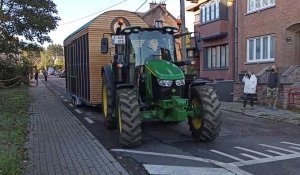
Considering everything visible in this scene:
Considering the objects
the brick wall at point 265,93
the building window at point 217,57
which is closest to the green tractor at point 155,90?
the brick wall at point 265,93

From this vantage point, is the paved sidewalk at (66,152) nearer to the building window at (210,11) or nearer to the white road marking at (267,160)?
the white road marking at (267,160)

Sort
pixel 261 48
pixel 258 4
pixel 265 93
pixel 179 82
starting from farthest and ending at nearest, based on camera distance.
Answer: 1. pixel 258 4
2. pixel 261 48
3. pixel 265 93
4. pixel 179 82

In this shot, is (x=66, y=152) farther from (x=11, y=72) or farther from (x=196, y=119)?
(x=11, y=72)

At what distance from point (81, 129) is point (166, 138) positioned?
2604mm

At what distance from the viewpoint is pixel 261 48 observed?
24.0 m

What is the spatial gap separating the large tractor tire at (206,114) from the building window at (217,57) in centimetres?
1889

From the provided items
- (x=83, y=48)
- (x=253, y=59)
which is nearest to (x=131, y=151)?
(x=83, y=48)

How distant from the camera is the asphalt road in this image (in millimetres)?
7688

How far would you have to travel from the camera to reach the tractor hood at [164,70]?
9.80m

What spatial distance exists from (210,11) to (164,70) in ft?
68.3

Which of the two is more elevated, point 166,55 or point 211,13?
point 211,13

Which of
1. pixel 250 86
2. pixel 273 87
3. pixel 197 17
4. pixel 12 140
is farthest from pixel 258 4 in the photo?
pixel 12 140

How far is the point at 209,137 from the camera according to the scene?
1005cm

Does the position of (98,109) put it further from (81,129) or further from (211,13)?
(211,13)
